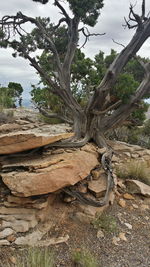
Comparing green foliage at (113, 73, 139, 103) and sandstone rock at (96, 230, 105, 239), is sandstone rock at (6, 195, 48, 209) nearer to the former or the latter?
sandstone rock at (96, 230, 105, 239)

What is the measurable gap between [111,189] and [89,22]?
15.0ft

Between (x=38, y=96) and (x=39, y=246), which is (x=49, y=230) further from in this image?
(x=38, y=96)

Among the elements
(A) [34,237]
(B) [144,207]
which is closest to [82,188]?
(A) [34,237]

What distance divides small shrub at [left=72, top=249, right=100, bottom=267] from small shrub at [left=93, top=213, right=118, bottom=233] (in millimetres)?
589

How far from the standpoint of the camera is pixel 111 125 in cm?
562

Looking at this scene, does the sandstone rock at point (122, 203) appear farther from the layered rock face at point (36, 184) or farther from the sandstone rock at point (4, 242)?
the sandstone rock at point (4, 242)

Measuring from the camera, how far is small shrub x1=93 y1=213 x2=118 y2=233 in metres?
3.22

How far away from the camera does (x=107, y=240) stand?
3039 millimetres

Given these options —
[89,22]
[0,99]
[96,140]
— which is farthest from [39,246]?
[0,99]

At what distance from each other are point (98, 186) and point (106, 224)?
67 centimetres

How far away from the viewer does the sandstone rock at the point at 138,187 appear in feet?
13.5

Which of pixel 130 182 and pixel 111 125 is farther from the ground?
pixel 111 125

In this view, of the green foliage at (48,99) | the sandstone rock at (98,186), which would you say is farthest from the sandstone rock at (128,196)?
the green foliage at (48,99)

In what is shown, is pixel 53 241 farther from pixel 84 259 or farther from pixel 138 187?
pixel 138 187
